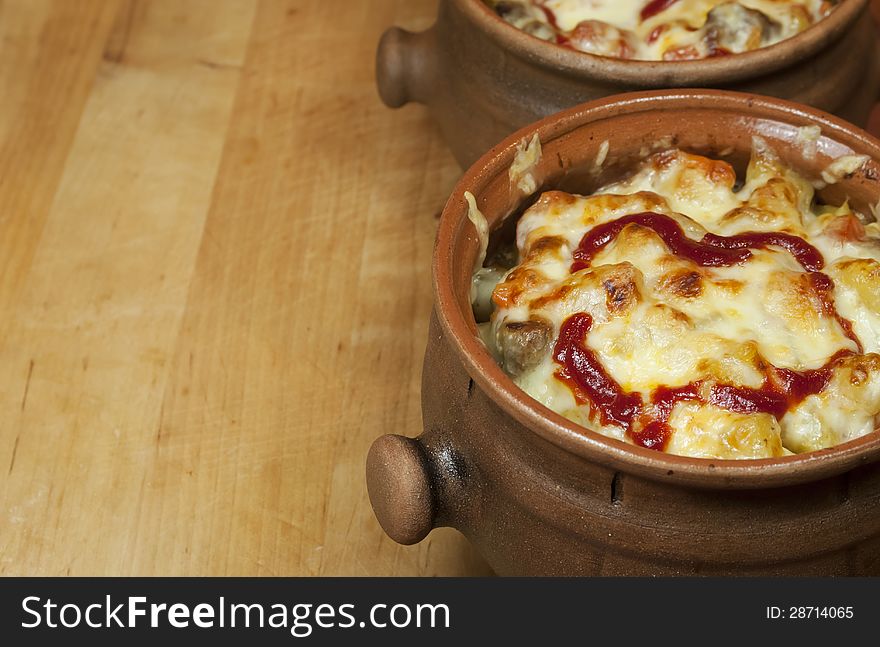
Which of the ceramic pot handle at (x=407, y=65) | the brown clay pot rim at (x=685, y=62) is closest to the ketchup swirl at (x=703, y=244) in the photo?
the brown clay pot rim at (x=685, y=62)

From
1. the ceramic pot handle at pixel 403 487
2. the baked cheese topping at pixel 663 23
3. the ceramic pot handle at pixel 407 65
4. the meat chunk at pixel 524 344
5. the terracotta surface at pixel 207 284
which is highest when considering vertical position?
the baked cheese topping at pixel 663 23

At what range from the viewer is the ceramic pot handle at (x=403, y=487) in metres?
1.41

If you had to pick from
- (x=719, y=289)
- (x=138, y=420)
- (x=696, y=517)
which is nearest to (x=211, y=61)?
(x=138, y=420)

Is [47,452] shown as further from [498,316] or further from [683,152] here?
[683,152]

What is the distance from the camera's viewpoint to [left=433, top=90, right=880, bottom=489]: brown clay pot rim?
1.22 meters

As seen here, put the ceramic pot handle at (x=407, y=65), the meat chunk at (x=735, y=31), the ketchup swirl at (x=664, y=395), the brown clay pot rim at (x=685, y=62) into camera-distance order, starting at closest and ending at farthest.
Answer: the ketchup swirl at (x=664, y=395) < the brown clay pot rim at (x=685, y=62) < the meat chunk at (x=735, y=31) < the ceramic pot handle at (x=407, y=65)

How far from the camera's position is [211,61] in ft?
8.20

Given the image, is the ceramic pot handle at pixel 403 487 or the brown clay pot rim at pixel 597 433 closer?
the brown clay pot rim at pixel 597 433

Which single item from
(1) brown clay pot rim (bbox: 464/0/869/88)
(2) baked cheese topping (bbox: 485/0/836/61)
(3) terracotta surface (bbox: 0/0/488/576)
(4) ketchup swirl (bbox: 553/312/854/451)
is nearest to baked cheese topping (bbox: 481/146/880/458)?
(4) ketchup swirl (bbox: 553/312/854/451)

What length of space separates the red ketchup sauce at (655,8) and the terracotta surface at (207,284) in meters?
0.52

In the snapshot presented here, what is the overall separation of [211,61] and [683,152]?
117cm

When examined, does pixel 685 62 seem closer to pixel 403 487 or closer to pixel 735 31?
pixel 735 31

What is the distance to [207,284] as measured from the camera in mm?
2094

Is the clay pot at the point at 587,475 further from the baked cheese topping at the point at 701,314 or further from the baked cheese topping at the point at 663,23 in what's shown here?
the baked cheese topping at the point at 663,23
